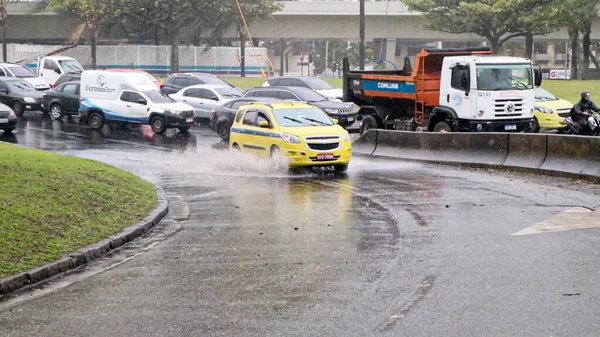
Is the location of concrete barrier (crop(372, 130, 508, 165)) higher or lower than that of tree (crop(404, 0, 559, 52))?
lower

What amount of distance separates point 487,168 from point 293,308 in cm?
1513

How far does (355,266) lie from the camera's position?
10758 millimetres

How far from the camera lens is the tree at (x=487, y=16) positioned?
58906mm

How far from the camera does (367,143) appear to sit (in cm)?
2820

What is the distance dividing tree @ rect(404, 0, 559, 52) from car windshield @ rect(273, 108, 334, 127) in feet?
123

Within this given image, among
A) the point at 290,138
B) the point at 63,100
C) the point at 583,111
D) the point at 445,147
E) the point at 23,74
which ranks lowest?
the point at 445,147

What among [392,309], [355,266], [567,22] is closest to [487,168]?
[355,266]

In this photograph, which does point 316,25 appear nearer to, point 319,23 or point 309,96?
point 319,23

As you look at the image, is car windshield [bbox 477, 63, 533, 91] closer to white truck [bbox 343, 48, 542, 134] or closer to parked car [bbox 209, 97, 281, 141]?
white truck [bbox 343, 48, 542, 134]

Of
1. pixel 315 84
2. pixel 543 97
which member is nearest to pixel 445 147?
pixel 543 97

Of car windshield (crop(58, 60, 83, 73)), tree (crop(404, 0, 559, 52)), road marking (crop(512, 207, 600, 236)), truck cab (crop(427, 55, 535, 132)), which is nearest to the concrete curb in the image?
road marking (crop(512, 207, 600, 236))

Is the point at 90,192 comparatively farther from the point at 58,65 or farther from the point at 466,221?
the point at 58,65

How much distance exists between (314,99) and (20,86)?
45.5ft

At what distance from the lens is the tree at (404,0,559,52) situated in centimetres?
5891
